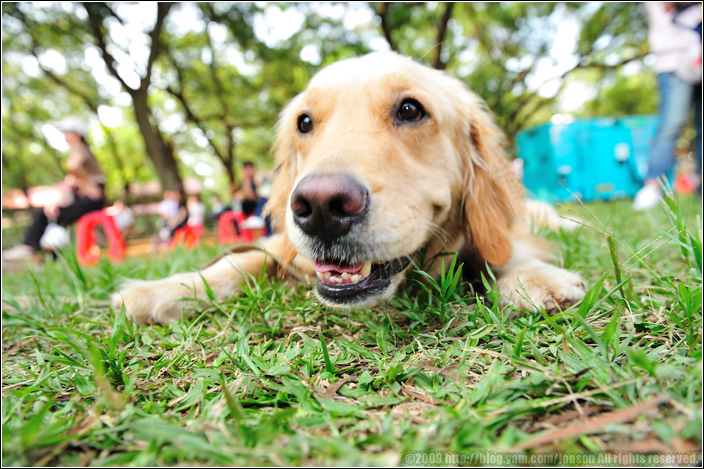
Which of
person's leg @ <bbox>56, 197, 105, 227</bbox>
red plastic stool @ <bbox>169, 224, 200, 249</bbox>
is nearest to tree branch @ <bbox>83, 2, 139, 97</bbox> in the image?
red plastic stool @ <bbox>169, 224, 200, 249</bbox>

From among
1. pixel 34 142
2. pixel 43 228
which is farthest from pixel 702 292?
pixel 34 142

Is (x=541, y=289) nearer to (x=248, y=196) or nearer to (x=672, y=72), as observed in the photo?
(x=672, y=72)

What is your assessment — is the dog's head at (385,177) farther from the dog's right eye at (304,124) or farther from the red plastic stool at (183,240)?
the red plastic stool at (183,240)

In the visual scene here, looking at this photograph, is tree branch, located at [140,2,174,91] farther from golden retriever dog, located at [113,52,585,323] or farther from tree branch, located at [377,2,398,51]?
golden retriever dog, located at [113,52,585,323]

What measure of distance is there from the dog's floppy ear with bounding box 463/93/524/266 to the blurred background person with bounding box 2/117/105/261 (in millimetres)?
7001

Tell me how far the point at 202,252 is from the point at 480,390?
12.3 ft

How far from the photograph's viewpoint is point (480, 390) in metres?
1.00

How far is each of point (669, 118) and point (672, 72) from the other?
0.64m

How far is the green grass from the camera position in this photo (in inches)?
32.2

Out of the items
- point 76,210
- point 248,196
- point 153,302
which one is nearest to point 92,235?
point 76,210

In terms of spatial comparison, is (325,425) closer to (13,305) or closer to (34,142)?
(13,305)

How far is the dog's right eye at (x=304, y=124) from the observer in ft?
7.59

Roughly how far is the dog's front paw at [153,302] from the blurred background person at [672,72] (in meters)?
5.22

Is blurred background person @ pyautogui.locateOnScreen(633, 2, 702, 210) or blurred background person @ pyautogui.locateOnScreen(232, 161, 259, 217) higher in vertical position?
blurred background person @ pyautogui.locateOnScreen(633, 2, 702, 210)
